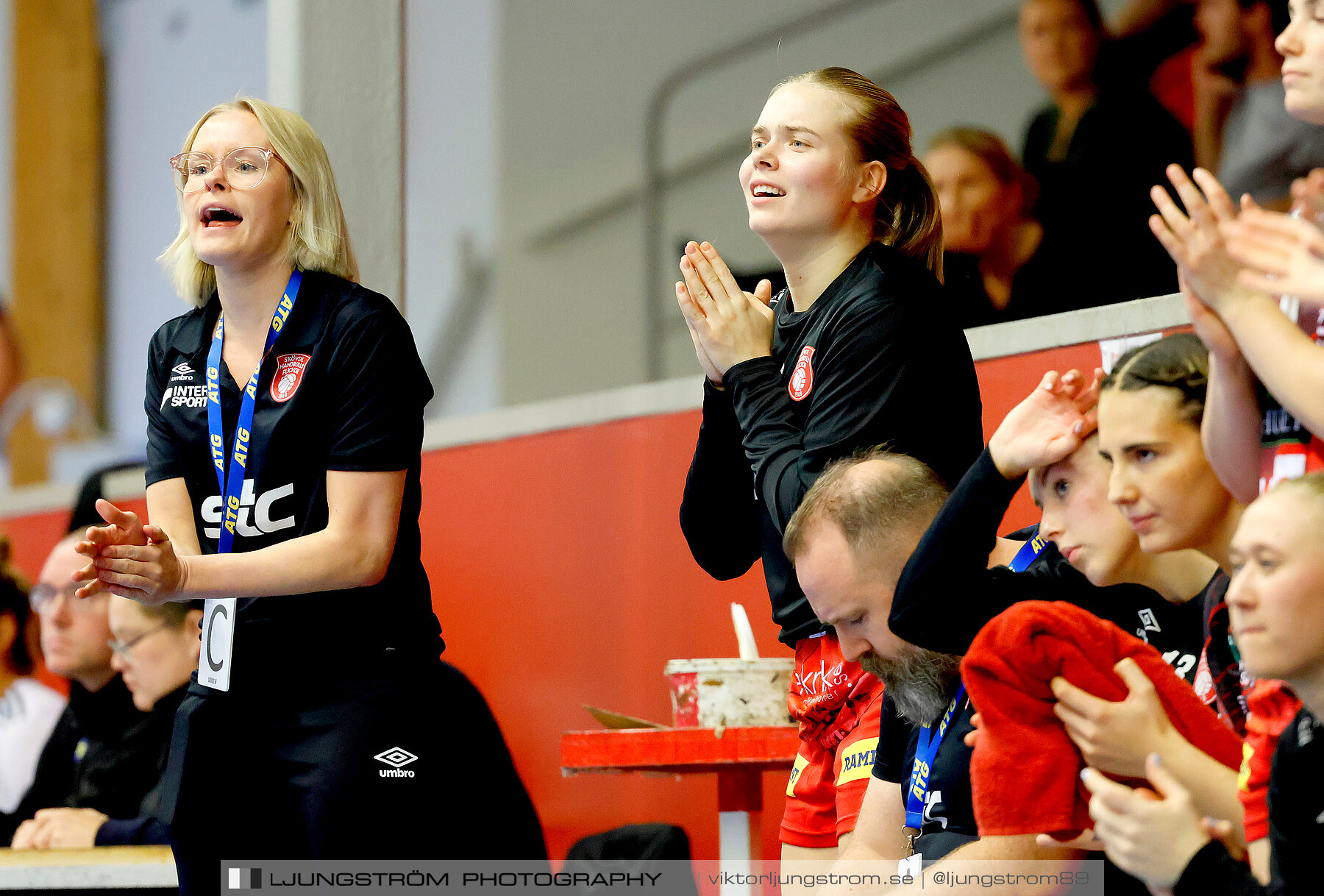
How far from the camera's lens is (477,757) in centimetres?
234

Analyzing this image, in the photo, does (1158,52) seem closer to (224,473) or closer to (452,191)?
(224,473)

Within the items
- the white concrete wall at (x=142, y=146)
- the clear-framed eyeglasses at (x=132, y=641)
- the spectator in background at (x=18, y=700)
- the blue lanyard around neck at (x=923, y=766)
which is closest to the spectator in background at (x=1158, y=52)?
the blue lanyard around neck at (x=923, y=766)

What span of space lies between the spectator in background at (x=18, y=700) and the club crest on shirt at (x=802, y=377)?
344cm

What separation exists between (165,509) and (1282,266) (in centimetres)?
164

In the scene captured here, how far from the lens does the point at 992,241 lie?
380 centimetres

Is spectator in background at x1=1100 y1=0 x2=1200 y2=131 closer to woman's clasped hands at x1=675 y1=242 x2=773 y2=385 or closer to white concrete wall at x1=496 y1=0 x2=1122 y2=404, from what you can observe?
white concrete wall at x1=496 y1=0 x2=1122 y2=404

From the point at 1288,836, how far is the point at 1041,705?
276 millimetres

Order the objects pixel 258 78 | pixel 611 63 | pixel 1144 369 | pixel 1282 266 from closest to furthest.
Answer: pixel 1282 266, pixel 1144 369, pixel 611 63, pixel 258 78

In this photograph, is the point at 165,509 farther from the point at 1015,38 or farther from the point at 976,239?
the point at 1015,38

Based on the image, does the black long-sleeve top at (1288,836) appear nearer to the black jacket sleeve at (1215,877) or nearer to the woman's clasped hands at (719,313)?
the black jacket sleeve at (1215,877)

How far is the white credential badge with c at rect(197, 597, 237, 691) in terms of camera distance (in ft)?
7.23

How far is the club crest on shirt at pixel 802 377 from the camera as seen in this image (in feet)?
7.04

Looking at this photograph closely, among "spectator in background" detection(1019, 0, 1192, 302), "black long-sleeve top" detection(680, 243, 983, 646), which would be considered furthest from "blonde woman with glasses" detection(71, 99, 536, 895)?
"spectator in background" detection(1019, 0, 1192, 302)

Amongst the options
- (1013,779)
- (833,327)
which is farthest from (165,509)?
(1013,779)
